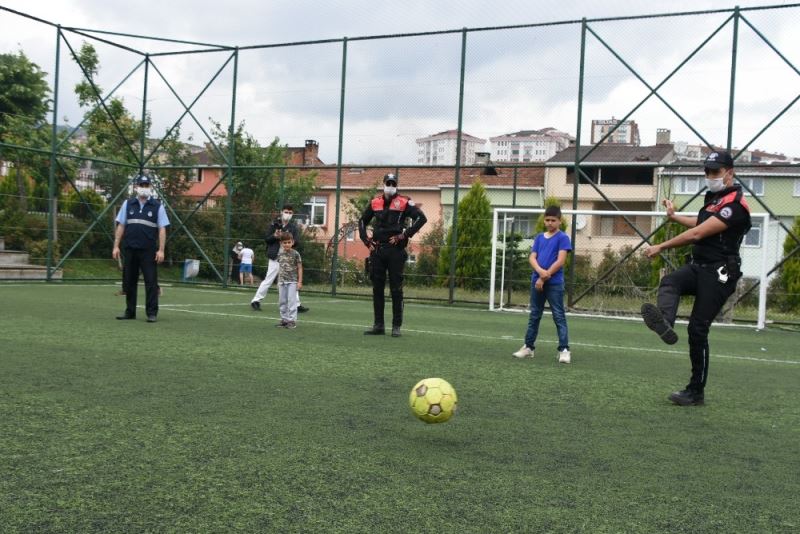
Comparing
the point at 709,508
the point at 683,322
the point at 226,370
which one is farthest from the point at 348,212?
the point at 709,508

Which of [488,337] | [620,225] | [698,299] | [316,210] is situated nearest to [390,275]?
[488,337]

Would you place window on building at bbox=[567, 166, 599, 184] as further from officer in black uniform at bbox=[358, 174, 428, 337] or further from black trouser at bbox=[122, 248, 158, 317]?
black trouser at bbox=[122, 248, 158, 317]

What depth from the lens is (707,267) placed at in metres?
5.92

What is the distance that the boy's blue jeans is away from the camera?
8.12 meters

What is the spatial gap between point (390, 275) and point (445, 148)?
8.38 m

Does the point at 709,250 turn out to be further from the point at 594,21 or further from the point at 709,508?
the point at 594,21

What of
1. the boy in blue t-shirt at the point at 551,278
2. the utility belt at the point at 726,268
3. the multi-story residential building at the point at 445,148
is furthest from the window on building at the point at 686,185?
the utility belt at the point at 726,268

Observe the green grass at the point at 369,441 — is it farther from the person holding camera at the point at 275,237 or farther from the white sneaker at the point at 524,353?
the person holding camera at the point at 275,237

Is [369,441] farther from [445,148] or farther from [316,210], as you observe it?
[316,210]

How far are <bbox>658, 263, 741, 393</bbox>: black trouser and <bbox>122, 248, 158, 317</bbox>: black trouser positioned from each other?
6882 mm

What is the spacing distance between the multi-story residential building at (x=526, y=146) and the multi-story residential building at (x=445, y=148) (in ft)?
1.48

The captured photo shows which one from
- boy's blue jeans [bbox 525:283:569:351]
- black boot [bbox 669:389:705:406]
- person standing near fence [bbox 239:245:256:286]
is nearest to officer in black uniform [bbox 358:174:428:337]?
boy's blue jeans [bbox 525:283:569:351]

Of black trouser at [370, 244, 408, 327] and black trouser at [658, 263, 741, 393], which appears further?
black trouser at [370, 244, 408, 327]

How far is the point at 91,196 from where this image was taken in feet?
68.9
